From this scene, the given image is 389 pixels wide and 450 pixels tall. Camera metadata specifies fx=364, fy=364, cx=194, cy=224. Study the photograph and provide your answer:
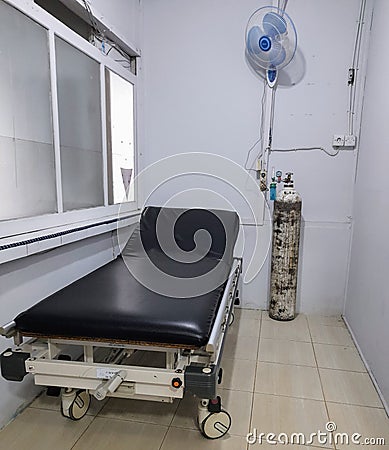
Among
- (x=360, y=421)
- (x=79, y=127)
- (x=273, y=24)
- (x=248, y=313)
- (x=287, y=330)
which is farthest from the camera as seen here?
(x=248, y=313)

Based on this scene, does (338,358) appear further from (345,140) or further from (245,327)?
(345,140)

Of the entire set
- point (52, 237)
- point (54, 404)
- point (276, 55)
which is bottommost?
point (54, 404)

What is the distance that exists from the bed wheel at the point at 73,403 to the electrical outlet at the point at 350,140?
7.68ft

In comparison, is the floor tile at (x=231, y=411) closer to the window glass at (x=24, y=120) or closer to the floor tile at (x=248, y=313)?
the floor tile at (x=248, y=313)

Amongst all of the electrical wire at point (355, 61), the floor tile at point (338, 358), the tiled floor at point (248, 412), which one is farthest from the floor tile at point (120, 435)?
the electrical wire at point (355, 61)

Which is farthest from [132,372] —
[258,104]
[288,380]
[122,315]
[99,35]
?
[258,104]

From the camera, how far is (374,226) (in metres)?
2.14

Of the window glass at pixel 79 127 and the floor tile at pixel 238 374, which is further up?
the window glass at pixel 79 127

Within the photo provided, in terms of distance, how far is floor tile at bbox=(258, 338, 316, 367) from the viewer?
7.03ft

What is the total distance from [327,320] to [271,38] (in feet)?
6.78

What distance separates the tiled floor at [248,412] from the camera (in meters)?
1.47

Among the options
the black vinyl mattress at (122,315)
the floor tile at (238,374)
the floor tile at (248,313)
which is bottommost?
the floor tile at (238,374)

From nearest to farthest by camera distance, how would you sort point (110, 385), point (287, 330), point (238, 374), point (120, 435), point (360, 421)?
point (110, 385), point (120, 435), point (360, 421), point (238, 374), point (287, 330)

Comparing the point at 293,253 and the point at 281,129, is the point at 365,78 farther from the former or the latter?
the point at 293,253
